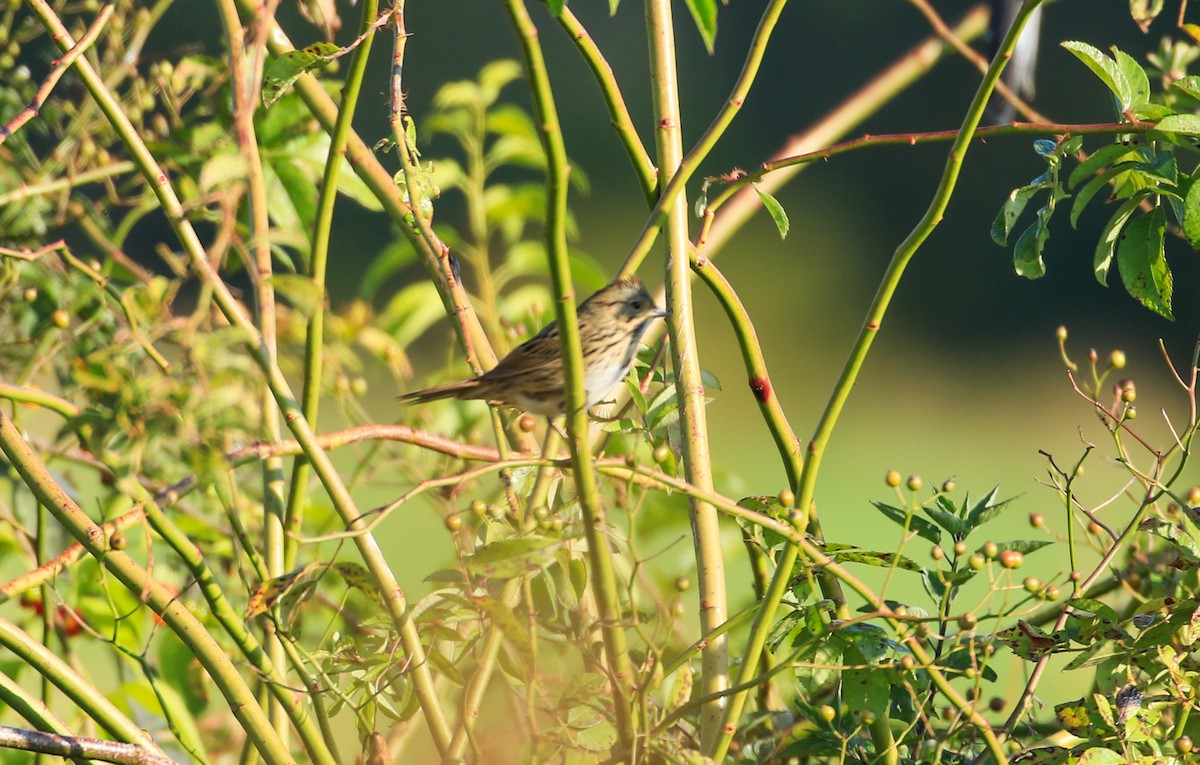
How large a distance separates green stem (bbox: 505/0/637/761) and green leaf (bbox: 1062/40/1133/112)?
1.67 feet

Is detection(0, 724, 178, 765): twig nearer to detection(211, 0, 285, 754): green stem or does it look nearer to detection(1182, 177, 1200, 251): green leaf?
detection(211, 0, 285, 754): green stem

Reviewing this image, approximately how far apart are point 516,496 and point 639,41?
1074 centimetres

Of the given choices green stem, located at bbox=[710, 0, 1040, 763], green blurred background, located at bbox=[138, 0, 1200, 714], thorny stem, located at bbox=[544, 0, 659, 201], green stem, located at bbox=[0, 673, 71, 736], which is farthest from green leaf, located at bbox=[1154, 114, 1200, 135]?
green blurred background, located at bbox=[138, 0, 1200, 714]

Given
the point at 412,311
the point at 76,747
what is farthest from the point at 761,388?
the point at 412,311

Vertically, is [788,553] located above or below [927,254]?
below

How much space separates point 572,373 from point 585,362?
39.9 inches

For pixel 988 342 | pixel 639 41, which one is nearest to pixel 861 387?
pixel 988 342

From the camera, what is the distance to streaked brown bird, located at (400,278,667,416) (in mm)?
1606

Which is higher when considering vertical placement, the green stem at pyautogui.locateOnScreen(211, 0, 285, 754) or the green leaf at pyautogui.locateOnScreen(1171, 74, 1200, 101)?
the green leaf at pyautogui.locateOnScreen(1171, 74, 1200, 101)

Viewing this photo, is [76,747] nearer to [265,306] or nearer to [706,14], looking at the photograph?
[265,306]

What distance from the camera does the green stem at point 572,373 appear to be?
0.78 meters

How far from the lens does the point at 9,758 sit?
5.04 feet

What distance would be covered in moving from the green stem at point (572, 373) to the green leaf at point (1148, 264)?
546 millimetres

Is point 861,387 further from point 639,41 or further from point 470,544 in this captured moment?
point 470,544
